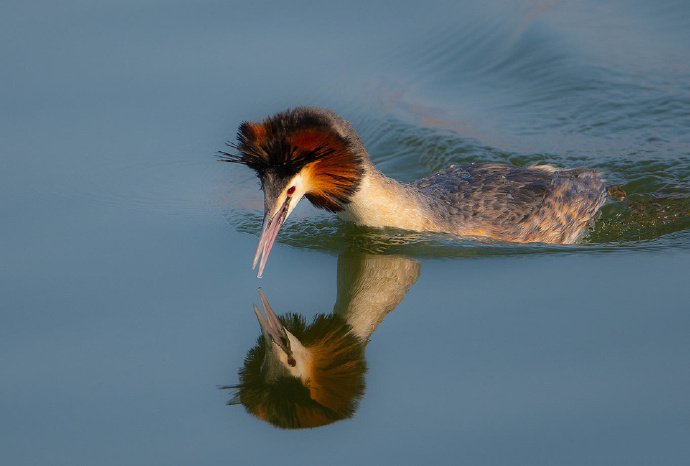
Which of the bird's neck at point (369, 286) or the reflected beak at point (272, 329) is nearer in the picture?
the reflected beak at point (272, 329)

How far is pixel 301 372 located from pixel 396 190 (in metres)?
2.17

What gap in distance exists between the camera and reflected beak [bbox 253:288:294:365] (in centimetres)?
879

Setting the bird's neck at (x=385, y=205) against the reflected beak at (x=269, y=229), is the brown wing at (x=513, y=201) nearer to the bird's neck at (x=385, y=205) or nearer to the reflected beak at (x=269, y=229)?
the bird's neck at (x=385, y=205)

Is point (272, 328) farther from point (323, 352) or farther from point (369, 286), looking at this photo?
point (369, 286)

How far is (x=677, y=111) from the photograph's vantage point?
13.1 m

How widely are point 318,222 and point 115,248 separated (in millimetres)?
1961

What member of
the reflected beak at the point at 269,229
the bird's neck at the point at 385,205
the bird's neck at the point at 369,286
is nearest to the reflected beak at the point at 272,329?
the reflected beak at the point at 269,229

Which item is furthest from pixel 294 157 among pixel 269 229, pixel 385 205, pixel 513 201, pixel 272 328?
pixel 513 201

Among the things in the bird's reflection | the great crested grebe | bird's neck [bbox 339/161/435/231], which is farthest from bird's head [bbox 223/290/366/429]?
bird's neck [bbox 339/161/435/231]

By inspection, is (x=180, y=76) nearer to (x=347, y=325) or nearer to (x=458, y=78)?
Answer: (x=458, y=78)

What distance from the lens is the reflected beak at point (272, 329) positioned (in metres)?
8.79

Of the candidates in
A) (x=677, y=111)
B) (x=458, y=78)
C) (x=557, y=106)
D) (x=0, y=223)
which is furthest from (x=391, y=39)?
(x=0, y=223)

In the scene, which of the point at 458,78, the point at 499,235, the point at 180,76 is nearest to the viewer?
the point at 499,235

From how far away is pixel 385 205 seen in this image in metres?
9.81
